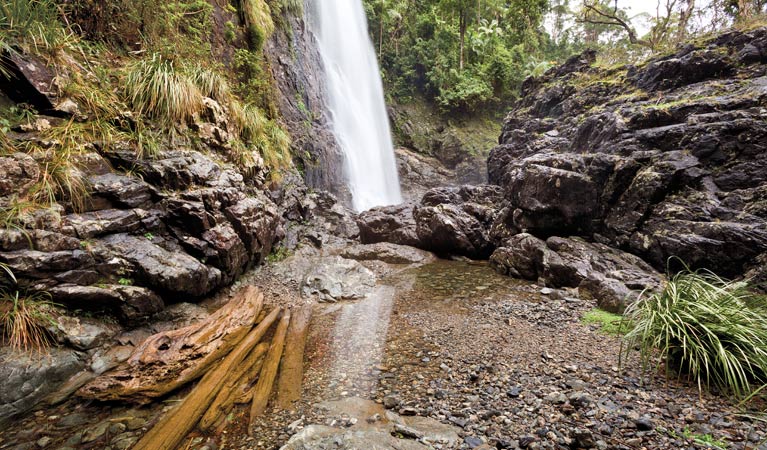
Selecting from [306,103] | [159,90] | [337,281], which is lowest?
[337,281]

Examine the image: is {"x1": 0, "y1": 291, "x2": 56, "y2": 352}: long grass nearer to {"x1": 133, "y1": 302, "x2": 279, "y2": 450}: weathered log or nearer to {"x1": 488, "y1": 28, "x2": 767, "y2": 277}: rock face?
{"x1": 133, "y1": 302, "x2": 279, "y2": 450}: weathered log

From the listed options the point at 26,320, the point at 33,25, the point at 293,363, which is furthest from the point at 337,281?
the point at 33,25

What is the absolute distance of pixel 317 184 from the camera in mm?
11719

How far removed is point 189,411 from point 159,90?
4.95 m

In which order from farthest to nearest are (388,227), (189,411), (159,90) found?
(388,227), (159,90), (189,411)

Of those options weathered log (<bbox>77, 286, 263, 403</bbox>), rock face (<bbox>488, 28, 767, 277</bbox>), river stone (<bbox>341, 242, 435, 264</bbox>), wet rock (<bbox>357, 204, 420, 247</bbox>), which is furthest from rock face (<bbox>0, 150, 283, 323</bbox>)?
rock face (<bbox>488, 28, 767, 277</bbox>)

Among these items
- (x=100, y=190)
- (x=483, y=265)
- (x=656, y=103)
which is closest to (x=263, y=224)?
(x=100, y=190)

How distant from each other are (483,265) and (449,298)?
2687mm

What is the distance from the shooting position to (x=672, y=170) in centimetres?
583

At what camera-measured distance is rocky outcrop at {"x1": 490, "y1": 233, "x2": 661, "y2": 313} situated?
492 cm

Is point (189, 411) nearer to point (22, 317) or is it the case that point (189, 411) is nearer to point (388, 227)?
point (22, 317)

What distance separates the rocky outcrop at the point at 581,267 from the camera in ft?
16.1

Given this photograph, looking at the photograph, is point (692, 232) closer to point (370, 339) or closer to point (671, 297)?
point (671, 297)

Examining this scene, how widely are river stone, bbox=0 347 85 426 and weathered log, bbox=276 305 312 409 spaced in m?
2.01
